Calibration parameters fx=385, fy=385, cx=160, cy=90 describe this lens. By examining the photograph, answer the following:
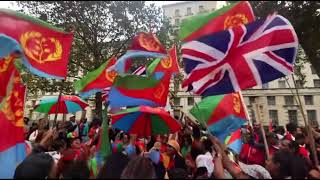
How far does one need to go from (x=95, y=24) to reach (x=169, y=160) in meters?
17.2

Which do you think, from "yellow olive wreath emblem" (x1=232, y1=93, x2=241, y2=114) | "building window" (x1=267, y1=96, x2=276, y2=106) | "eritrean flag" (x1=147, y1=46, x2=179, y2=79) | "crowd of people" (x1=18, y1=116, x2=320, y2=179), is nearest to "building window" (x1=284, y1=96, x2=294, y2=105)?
"building window" (x1=267, y1=96, x2=276, y2=106)

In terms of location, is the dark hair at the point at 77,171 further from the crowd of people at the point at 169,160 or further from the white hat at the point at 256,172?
the white hat at the point at 256,172

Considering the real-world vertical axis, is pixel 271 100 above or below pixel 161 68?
above

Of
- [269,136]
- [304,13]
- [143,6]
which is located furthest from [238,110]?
[143,6]

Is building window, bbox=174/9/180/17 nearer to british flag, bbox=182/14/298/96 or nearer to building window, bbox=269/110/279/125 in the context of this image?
building window, bbox=269/110/279/125

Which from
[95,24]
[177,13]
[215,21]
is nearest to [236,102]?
[215,21]

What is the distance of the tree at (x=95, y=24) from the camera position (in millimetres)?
22234

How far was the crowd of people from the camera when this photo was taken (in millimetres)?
4059

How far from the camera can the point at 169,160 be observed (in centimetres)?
693

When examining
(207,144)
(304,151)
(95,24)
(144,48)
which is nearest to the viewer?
(207,144)

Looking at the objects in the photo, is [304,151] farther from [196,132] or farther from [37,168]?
[37,168]

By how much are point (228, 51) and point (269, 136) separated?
209cm

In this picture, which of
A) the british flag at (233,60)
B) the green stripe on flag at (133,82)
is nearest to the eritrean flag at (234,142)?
the british flag at (233,60)

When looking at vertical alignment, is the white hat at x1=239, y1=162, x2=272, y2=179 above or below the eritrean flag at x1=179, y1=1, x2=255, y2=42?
below
